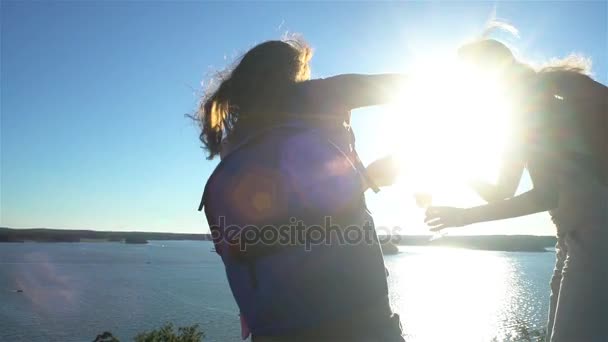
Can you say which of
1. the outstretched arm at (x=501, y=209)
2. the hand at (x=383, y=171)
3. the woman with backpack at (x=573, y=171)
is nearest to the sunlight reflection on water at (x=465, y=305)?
the woman with backpack at (x=573, y=171)

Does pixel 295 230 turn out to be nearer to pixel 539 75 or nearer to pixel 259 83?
pixel 259 83

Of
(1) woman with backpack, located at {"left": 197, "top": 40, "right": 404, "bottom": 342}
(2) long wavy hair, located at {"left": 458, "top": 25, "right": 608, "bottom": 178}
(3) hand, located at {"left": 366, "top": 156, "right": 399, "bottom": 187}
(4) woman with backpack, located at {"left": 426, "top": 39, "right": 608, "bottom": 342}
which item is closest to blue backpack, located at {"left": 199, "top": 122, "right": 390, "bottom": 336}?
(1) woman with backpack, located at {"left": 197, "top": 40, "right": 404, "bottom": 342}

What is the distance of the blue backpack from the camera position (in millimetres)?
1563

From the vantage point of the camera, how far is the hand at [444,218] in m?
2.61

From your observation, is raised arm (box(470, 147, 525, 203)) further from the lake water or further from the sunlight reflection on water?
the lake water

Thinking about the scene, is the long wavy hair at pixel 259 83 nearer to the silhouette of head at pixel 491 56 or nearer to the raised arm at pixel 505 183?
the silhouette of head at pixel 491 56

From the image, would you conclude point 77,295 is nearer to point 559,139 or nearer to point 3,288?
point 3,288

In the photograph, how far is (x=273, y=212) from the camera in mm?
1610

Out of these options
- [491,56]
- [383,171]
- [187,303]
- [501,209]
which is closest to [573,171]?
[501,209]

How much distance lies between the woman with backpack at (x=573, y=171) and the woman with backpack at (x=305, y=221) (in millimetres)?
1642

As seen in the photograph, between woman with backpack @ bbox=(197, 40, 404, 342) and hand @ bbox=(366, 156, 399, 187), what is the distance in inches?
6.0

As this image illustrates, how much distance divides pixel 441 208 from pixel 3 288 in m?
129

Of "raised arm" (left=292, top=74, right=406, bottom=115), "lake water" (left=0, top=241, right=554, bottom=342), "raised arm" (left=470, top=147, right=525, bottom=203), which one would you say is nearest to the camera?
"raised arm" (left=292, top=74, right=406, bottom=115)

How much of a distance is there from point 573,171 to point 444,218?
1094mm
